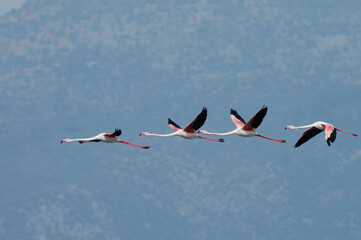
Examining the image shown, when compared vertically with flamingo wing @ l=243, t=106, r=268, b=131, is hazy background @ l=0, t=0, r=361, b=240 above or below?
below

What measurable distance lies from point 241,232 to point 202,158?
14436mm

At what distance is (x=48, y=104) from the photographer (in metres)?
195

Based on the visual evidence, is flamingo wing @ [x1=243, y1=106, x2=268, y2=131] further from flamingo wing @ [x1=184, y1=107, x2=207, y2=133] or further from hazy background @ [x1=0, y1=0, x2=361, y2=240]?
hazy background @ [x1=0, y1=0, x2=361, y2=240]

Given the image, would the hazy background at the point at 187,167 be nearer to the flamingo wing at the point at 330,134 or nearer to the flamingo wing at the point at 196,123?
the flamingo wing at the point at 196,123

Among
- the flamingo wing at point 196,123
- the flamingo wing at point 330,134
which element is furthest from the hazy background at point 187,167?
the flamingo wing at point 330,134

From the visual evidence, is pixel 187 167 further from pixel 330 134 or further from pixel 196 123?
→ pixel 330 134

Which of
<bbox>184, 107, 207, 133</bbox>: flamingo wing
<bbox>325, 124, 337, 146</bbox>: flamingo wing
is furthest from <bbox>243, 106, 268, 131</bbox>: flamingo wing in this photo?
<bbox>325, 124, 337, 146</bbox>: flamingo wing

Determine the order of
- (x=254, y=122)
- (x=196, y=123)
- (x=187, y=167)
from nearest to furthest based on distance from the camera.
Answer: (x=196, y=123), (x=254, y=122), (x=187, y=167)

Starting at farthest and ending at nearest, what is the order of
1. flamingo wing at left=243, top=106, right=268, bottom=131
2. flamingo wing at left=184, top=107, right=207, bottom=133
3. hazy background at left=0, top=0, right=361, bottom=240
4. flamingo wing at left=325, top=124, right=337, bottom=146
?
hazy background at left=0, top=0, right=361, bottom=240, flamingo wing at left=243, top=106, right=268, bottom=131, flamingo wing at left=184, top=107, right=207, bottom=133, flamingo wing at left=325, top=124, right=337, bottom=146

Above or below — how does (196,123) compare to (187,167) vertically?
above

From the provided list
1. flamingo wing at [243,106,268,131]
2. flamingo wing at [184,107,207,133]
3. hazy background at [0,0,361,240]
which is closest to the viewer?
flamingo wing at [184,107,207,133]

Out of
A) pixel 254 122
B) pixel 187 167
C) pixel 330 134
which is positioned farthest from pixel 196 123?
pixel 187 167

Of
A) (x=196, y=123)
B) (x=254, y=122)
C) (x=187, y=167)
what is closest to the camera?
(x=196, y=123)

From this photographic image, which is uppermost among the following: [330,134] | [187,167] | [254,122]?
[254,122]
